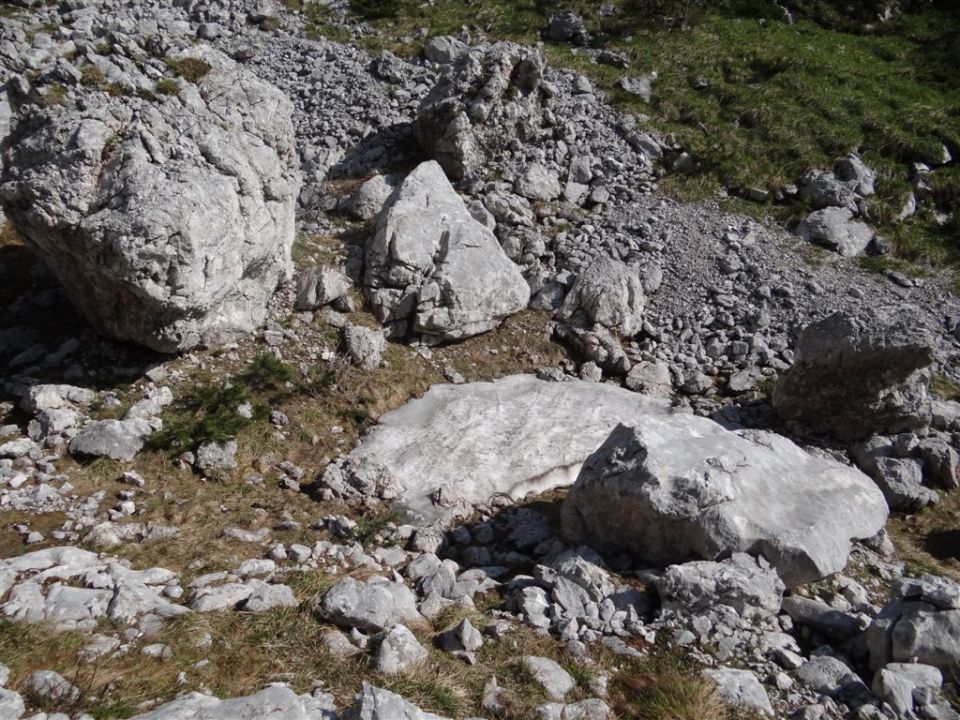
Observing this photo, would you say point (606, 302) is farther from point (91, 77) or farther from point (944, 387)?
point (91, 77)

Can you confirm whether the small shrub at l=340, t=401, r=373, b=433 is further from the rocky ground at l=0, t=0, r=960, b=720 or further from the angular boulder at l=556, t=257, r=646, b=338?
the angular boulder at l=556, t=257, r=646, b=338

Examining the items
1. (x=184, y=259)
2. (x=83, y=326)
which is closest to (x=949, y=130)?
(x=184, y=259)

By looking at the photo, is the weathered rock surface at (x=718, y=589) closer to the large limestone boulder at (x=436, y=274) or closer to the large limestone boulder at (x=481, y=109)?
the large limestone boulder at (x=436, y=274)

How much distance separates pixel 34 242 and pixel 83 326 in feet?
5.22

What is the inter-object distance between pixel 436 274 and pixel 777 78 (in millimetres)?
15509

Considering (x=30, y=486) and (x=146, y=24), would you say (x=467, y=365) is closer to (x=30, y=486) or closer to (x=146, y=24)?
(x=30, y=486)

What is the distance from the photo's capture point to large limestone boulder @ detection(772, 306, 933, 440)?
37.2ft

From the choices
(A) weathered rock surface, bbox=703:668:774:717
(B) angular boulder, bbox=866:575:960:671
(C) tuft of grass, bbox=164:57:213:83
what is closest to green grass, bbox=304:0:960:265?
(C) tuft of grass, bbox=164:57:213:83

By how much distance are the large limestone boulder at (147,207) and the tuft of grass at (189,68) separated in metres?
0.15

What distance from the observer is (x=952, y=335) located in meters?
14.4

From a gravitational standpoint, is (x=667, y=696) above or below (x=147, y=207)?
below

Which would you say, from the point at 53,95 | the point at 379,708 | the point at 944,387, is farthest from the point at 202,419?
the point at 944,387

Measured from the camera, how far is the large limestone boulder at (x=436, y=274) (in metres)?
12.9

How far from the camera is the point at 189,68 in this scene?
11.4 m
